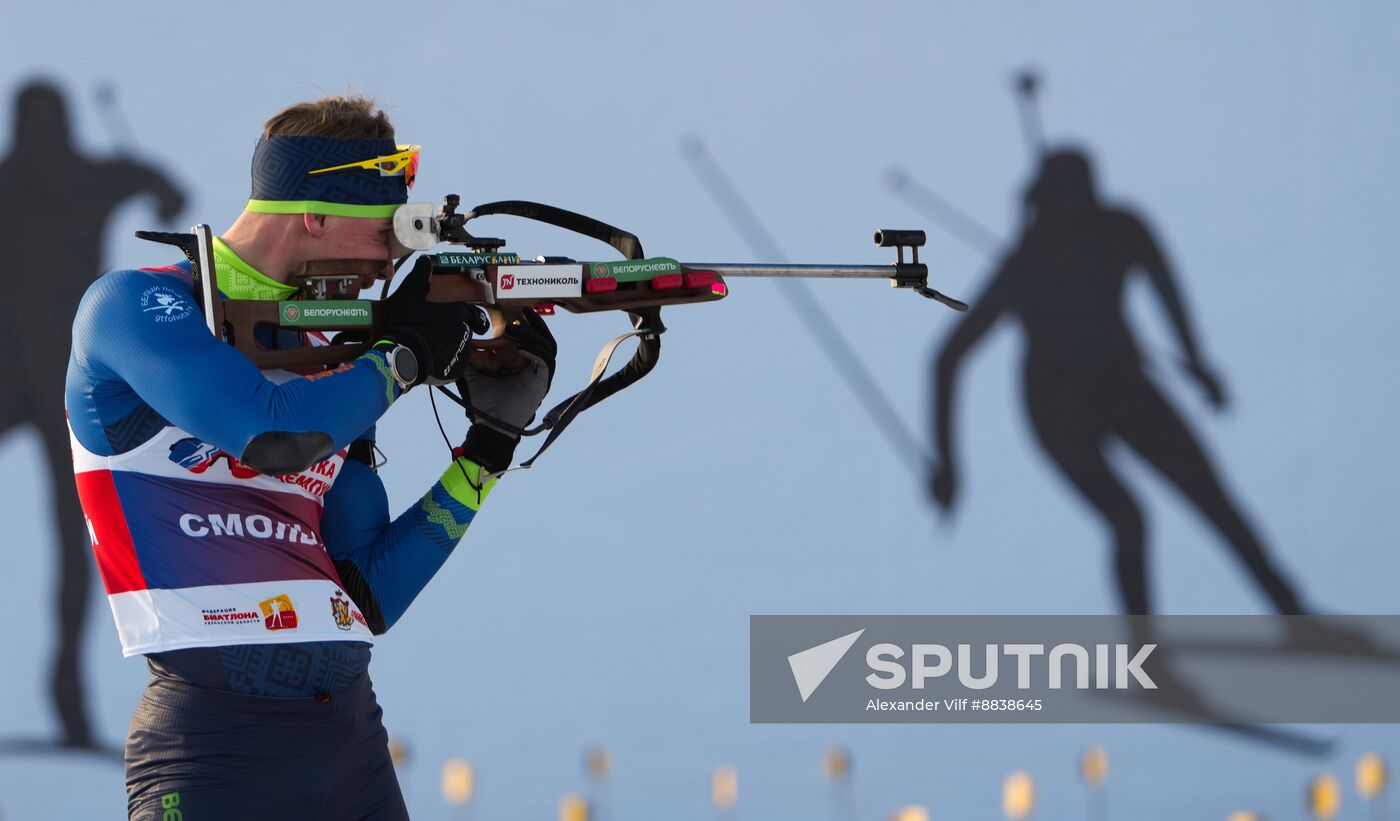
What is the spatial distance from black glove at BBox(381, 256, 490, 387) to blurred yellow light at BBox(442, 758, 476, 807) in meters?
1.89

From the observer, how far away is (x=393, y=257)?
1533 mm

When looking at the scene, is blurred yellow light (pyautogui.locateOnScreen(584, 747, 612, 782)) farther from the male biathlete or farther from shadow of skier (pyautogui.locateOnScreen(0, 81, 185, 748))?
the male biathlete

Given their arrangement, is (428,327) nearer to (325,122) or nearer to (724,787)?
(325,122)

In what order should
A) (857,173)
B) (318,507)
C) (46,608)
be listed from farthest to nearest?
(857,173) → (46,608) → (318,507)

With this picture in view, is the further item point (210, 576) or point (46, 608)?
point (46, 608)

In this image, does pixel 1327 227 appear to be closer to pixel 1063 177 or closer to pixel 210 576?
pixel 1063 177

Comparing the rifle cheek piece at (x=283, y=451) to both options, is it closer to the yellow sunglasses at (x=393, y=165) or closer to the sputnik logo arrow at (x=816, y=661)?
the yellow sunglasses at (x=393, y=165)

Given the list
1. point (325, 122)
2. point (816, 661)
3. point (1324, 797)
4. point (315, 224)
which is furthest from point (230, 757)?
point (1324, 797)

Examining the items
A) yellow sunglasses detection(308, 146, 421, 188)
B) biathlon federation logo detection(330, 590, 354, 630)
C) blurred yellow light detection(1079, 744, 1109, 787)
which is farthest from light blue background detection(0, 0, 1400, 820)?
biathlon federation logo detection(330, 590, 354, 630)

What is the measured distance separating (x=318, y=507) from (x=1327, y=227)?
289cm

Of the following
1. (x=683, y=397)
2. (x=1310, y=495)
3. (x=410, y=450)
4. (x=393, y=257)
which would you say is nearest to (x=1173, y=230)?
(x=1310, y=495)

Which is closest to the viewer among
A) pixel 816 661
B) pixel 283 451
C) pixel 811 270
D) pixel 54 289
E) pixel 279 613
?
pixel 283 451

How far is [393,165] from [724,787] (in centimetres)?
215

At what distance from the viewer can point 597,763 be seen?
324 cm
